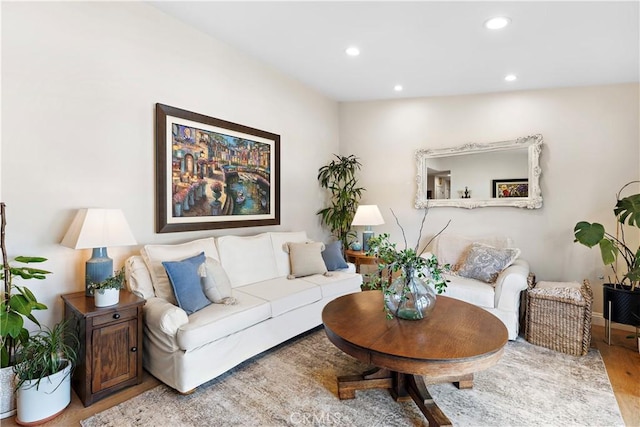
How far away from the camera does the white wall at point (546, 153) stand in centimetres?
359

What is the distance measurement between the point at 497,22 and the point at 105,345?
373 cm

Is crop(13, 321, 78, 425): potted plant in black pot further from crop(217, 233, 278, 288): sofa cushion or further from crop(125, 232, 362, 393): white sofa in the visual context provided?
crop(217, 233, 278, 288): sofa cushion

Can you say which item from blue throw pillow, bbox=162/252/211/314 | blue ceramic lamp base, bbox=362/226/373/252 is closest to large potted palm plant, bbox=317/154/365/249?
blue ceramic lamp base, bbox=362/226/373/252

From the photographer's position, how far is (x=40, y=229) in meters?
2.21

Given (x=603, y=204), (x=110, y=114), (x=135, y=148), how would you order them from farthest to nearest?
(x=603, y=204) < (x=135, y=148) < (x=110, y=114)

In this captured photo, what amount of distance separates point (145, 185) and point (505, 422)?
3096mm

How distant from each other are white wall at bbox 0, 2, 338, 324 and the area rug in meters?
1.17

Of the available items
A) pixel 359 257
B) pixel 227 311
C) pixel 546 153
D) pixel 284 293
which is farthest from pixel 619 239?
pixel 227 311

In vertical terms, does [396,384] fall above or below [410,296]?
below

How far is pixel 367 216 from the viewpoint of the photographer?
429 cm

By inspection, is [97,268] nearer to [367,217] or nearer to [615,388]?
[367,217]

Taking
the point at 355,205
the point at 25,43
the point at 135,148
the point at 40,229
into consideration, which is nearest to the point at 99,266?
the point at 40,229

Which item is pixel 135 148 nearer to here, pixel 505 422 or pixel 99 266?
pixel 99 266

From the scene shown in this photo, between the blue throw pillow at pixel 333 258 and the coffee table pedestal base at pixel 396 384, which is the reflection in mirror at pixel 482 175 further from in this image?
the coffee table pedestal base at pixel 396 384
